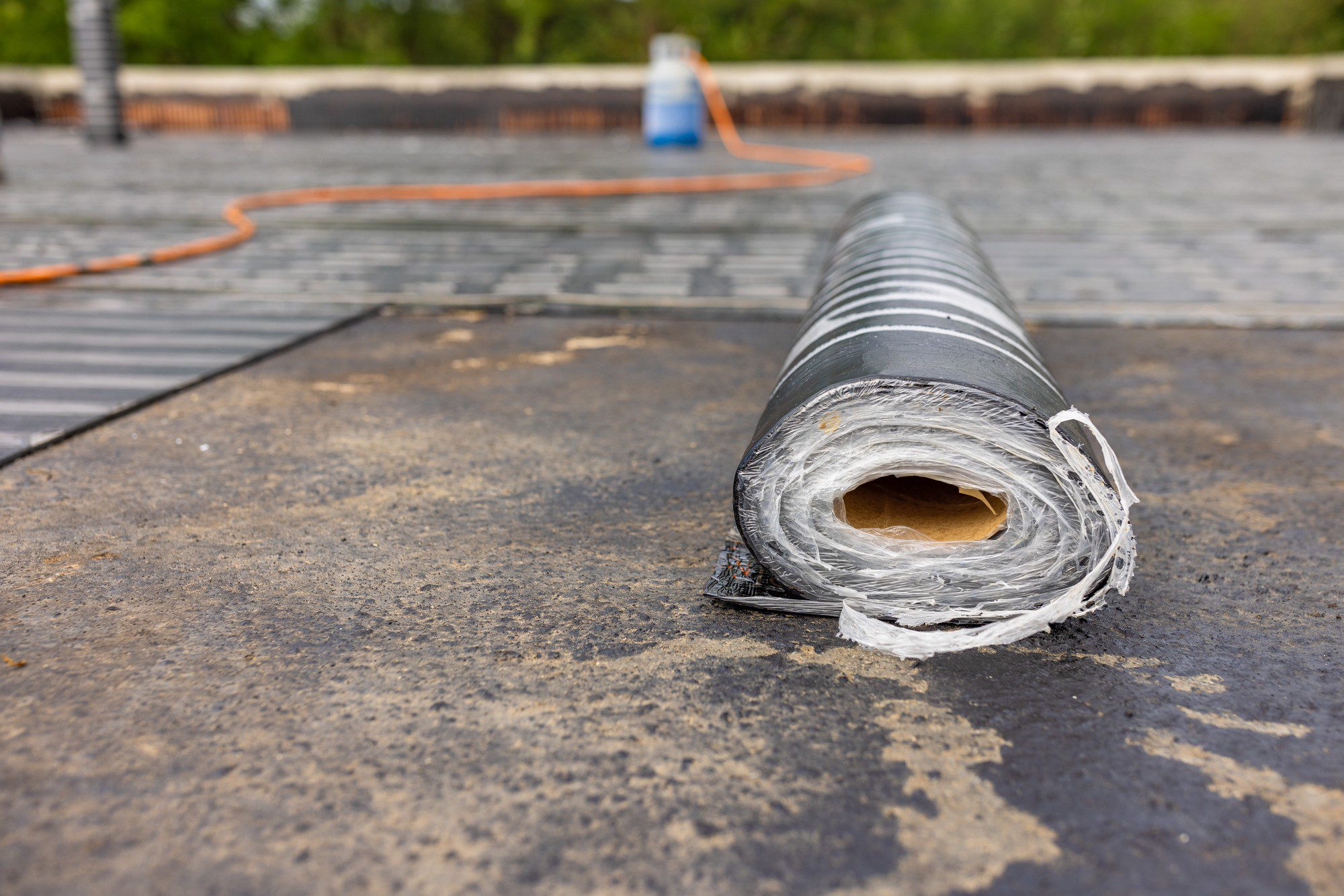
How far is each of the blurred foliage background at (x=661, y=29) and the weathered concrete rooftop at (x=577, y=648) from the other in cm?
2512

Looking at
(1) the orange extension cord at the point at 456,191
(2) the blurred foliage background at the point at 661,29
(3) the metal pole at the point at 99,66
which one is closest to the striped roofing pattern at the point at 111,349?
(1) the orange extension cord at the point at 456,191

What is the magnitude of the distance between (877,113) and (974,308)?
1936 cm

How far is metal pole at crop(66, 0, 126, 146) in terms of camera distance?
50.8 feet

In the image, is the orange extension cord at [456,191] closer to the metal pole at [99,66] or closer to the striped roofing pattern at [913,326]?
the striped roofing pattern at [913,326]

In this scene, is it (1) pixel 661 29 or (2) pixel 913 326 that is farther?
(1) pixel 661 29

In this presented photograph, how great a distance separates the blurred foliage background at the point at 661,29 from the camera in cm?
2628

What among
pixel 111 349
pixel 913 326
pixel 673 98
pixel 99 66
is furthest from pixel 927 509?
pixel 99 66

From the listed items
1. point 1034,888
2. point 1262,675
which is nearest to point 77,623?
point 1034,888

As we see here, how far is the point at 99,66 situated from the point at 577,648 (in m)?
17.4

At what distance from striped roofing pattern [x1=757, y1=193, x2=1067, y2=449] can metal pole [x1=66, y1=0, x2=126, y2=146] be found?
A: 1591 centimetres

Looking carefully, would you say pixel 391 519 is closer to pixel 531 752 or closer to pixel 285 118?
pixel 531 752

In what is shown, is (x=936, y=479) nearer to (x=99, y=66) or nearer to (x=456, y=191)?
(x=456, y=191)

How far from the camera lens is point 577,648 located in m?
2.34

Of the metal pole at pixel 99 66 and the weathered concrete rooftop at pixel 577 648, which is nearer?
the weathered concrete rooftop at pixel 577 648
